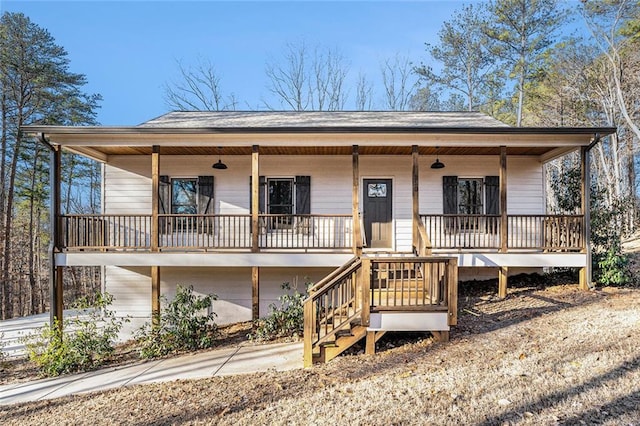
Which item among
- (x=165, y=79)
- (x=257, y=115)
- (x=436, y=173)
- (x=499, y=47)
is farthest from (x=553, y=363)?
(x=165, y=79)

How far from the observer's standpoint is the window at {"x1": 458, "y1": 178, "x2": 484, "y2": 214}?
1029cm

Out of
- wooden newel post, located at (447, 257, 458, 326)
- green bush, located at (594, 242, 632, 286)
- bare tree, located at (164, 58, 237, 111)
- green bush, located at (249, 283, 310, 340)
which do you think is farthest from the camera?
bare tree, located at (164, 58, 237, 111)

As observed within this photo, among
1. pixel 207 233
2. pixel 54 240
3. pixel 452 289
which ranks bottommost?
pixel 452 289

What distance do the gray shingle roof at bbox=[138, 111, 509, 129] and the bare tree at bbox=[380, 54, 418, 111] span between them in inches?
499

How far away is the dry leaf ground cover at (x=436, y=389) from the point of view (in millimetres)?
3898

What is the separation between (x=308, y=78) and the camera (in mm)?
23891

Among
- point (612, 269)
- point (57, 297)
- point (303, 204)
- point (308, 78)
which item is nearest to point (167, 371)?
point (57, 297)

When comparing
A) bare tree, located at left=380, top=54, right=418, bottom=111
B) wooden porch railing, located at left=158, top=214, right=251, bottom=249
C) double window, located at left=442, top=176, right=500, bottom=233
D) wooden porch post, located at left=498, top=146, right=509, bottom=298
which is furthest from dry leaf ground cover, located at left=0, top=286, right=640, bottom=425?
bare tree, located at left=380, top=54, right=418, bottom=111

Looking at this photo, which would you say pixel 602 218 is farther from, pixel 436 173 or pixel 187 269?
pixel 187 269

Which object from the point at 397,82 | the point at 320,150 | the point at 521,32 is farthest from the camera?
the point at 397,82

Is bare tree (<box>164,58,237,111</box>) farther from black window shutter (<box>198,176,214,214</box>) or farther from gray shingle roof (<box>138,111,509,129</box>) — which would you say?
black window shutter (<box>198,176,214,214</box>)

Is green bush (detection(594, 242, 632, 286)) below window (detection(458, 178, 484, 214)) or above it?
below

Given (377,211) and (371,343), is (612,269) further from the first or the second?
(371,343)

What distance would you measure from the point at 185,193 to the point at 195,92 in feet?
53.7
